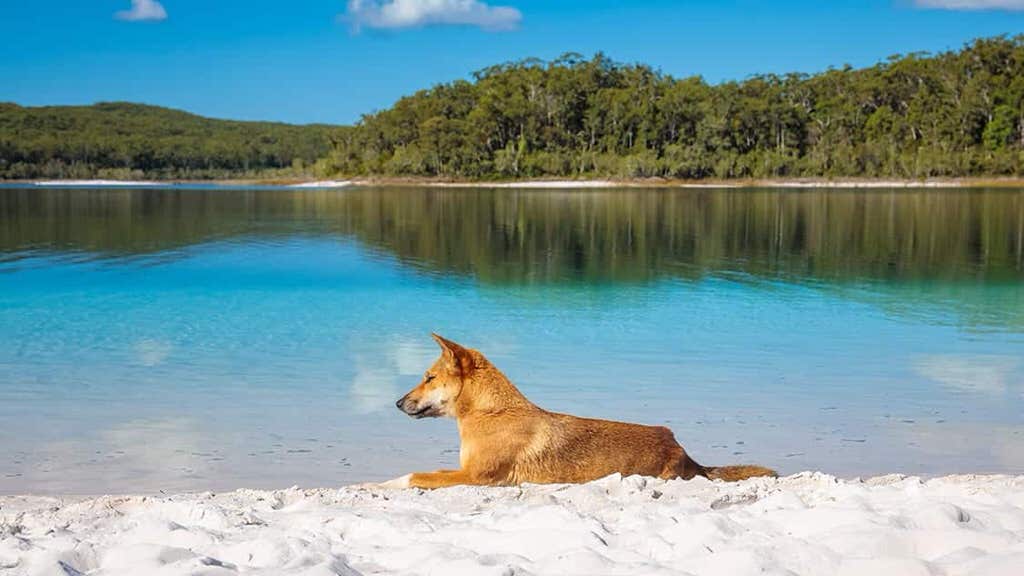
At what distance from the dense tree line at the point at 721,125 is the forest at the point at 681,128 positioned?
192 millimetres

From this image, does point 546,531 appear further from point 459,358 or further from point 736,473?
point 736,473

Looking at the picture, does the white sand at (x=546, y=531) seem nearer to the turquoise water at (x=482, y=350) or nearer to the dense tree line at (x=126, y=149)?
the turquoise water at (x=482, y=350)

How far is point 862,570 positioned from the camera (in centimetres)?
413

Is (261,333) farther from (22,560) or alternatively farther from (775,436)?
Result: (22,560)

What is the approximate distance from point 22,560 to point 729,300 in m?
14.5

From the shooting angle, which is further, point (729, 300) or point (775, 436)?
point (729, 300)

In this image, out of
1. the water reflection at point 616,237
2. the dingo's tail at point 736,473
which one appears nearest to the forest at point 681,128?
the water reflection at point 616,237

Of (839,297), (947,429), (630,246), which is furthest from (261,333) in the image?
(630,246)

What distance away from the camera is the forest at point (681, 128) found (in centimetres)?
11494

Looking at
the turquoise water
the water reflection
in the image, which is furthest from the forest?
the turquoise water

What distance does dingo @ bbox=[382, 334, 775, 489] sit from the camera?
19.7 feet

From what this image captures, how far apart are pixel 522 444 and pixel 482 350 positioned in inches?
258

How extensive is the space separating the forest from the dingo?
357 feet

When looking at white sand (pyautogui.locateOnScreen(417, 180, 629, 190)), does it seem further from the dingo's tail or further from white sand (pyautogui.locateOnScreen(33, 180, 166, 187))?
the dingo's tail
